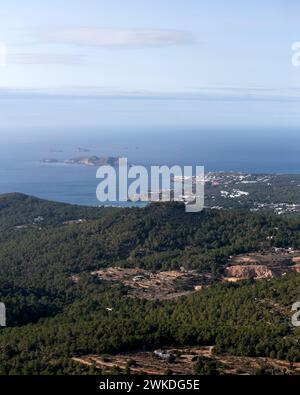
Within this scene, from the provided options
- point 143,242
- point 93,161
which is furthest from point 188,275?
point 93,161

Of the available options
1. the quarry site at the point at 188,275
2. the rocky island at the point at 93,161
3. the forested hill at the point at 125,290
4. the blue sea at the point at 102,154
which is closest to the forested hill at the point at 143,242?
the forested hill at the point at 125,290

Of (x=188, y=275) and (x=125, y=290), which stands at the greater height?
Answer: (x=188, y=275)

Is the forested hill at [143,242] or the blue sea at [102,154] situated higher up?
the blue sea at [102,154]

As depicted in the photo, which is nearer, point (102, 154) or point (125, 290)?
point (125, 290)

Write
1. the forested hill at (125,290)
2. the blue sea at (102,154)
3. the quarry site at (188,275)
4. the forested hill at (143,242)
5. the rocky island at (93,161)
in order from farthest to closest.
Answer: the rocky island at (93,161) → the blue sea at (102,154) → the forested hill at (143,242) → the quarry site at (188,275) → the forested hill at (125,290)

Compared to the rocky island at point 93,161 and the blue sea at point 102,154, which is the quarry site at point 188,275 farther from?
the rocky island at point 93,161

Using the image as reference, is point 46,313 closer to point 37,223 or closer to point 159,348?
point 159,348

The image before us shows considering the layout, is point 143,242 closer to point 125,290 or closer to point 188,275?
point 188,275
